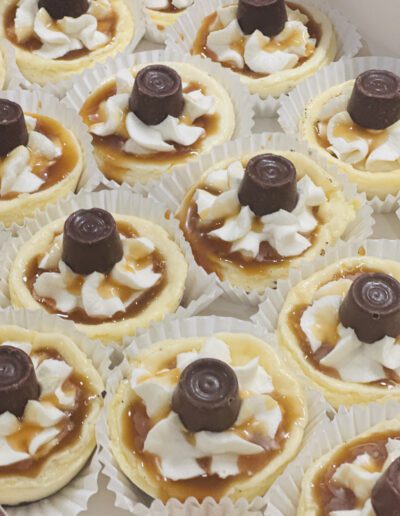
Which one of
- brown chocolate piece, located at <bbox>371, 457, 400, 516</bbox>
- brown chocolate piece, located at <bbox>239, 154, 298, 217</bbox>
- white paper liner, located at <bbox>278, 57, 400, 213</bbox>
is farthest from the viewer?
white paper liner, located at <bbox>278, 57, 400, 213</bbox>

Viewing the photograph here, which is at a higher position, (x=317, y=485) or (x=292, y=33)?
(x=292, y=33)

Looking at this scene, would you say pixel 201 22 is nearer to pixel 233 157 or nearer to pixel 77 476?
pixel 233 157

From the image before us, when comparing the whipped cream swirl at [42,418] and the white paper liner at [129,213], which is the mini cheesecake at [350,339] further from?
the whipped cream swirl at [42,418]

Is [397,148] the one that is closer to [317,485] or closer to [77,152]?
[77,152]

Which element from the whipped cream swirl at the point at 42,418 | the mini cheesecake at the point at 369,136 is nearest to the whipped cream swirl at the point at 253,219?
the mini cheesecake at the point at 369,136

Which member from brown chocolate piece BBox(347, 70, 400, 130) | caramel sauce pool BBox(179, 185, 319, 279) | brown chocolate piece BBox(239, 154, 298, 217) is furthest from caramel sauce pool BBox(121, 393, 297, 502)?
brown chocolate piece BBox(347, 70, 400, 130)

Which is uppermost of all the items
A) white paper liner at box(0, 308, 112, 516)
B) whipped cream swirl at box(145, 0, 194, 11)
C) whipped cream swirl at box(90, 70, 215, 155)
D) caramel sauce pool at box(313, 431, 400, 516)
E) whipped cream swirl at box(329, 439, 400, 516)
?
whipped cream swirl at box(145, 0, 194, 11)

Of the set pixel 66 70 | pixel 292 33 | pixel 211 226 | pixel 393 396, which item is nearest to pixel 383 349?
A: pixel 393 396

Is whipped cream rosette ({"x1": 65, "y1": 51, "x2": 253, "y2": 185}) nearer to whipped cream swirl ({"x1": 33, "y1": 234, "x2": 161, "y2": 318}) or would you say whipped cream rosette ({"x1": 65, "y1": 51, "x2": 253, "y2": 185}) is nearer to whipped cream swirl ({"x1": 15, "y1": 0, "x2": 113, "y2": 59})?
whipped cream swirl ({"x1": 15, "y1": 0, "x2": 113, "y2": 59})
